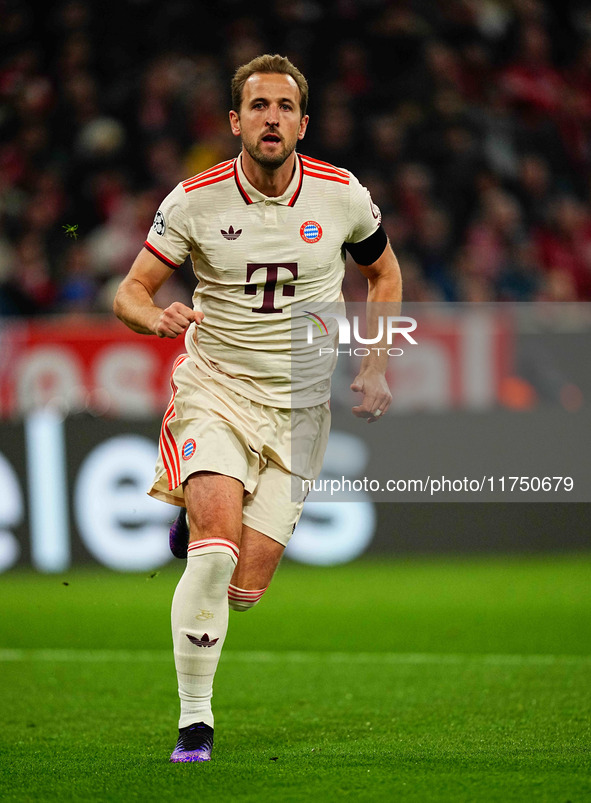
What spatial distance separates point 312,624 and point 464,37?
686cm

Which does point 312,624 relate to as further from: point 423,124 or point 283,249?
point 423,124

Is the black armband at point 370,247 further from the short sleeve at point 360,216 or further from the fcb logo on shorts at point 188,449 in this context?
the fcb logo on shorts at point 188,449

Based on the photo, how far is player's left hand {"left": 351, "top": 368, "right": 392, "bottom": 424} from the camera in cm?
422

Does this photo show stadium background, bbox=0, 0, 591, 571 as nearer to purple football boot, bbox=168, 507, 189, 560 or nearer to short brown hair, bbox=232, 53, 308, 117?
purple football boot, bbox=168, 507, 189, 560

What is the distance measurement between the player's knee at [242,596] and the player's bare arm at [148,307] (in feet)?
3.21

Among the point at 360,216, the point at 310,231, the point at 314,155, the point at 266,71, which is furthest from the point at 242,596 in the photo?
the point at 314,155

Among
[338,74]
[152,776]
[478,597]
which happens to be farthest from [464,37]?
[152,776]

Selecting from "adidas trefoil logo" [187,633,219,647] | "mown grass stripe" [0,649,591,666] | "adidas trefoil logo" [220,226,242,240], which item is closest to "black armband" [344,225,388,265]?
"adidas trefoil logo" [220,226,242,240]

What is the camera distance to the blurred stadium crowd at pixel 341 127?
9.76 m

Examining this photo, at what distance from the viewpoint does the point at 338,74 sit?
1125 centimetres

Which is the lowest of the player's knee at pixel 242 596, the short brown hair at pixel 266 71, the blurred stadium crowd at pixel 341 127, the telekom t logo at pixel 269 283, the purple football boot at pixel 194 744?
the purple football boot at pixel 194 744

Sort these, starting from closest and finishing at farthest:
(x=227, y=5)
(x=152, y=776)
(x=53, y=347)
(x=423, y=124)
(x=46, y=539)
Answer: (x=152, y=776) → (x=46, y=539) → (x=53, y=347) → (x=423, y=124) → (x=227, y=5)

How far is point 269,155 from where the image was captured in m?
4.00

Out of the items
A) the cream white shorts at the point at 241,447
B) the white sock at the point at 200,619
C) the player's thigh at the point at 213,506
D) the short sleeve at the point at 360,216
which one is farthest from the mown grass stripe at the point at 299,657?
the short sleeve at the point at 360,216
